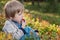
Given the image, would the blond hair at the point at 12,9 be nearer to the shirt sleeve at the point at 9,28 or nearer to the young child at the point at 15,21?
the young child at the point at 15,21

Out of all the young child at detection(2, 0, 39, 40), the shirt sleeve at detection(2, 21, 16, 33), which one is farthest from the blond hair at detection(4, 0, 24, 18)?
the shirt sleeve at detection(2, 21, 16, 33)

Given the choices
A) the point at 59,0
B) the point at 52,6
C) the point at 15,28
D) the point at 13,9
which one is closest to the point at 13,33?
the point at 15,28

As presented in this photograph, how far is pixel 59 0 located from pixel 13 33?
97.7ft

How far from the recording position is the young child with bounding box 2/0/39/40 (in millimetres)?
5621

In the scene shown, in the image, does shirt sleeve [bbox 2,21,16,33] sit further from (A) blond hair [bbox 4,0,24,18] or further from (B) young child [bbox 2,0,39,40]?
(A) blond hair [bbox 4,0,24,18]

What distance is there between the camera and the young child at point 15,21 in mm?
5621

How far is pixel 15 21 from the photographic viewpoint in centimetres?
573

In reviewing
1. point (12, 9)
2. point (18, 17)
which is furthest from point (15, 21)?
point (12, 9)

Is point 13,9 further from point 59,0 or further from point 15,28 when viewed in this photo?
point 59,0

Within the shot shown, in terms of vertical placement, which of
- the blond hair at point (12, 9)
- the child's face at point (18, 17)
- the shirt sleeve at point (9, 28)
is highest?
the blond hair at point (12, 9)

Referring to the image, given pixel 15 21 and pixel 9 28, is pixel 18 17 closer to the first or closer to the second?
pixel 15 21

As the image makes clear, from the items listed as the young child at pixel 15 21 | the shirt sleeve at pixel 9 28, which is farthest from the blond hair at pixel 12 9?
the shirt sleeve at pixel 9 28

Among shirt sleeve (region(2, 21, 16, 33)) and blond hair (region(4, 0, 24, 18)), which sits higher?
blond hair (region(4, 0, 24, 18))

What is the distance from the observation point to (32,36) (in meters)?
5.73
